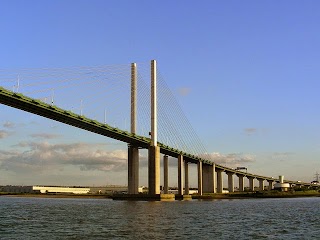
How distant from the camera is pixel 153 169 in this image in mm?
110750

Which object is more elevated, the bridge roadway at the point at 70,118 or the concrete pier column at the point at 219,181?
the bridge roadway at the point at 70,118

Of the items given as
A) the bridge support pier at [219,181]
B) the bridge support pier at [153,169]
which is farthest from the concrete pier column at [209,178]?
the bridge support pier at [153,169]

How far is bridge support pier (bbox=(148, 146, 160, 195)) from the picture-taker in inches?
4341

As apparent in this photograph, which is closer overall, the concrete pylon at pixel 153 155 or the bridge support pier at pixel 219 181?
the concrete pylon at pixel 153 155

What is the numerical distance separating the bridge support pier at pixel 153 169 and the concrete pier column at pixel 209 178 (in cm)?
6269

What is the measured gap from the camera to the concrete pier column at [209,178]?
565 ft

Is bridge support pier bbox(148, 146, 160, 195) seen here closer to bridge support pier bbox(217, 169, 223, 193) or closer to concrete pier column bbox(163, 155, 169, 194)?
concrete pier column bbox(163, 155, 169, 194)

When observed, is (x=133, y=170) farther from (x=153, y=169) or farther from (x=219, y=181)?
(x=219, y=181)

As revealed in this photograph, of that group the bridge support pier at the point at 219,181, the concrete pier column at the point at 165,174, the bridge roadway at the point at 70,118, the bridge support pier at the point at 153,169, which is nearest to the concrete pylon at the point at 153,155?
the bridge support pier at the point at 153,169

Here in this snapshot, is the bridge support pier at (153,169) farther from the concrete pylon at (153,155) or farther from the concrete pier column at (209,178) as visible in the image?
the concrete pier column at (209,178)

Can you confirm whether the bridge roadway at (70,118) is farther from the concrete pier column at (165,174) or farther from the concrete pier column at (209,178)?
the concrete pier column at (209,178)

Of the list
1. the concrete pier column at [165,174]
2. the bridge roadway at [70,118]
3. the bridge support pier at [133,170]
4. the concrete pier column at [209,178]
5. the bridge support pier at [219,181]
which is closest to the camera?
the bridge roadway at [70,118]

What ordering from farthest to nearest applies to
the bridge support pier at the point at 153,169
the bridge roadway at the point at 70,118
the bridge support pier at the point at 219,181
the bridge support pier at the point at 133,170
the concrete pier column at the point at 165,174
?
the bridge support pier at the point at 219,181
the concrete pier column at the point at 165,174
the bridge support pier at the point at 133,170
the bridge support pier at the point at 153,169
the bridge roadway at the point at 70,118

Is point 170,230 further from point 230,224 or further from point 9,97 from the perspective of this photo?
point 9,97
